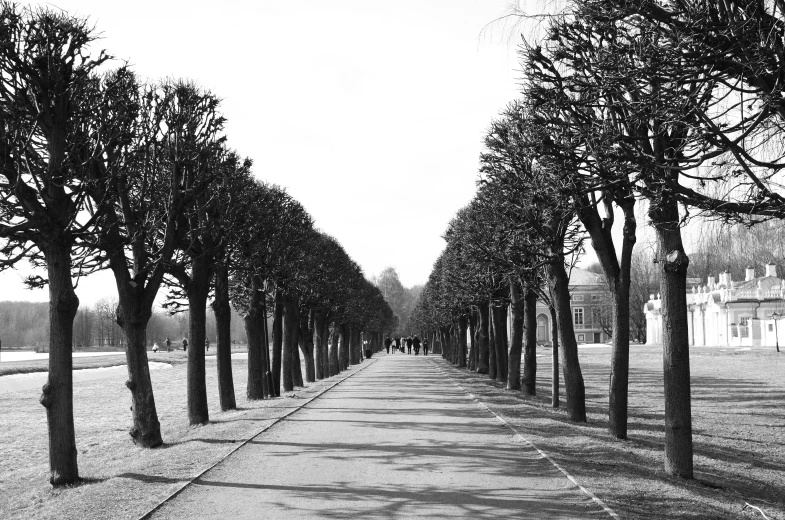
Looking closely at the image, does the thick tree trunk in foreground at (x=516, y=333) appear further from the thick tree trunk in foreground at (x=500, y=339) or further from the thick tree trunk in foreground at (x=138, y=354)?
the thick tree trunk in foreground at (x=138, y=354)

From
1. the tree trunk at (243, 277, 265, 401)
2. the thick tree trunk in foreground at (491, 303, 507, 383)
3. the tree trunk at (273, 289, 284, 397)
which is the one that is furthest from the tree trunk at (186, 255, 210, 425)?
the thick tree trunk in foreground at (491, 303, 507, 383)

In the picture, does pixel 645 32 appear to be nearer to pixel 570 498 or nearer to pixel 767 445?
pixel 570 498

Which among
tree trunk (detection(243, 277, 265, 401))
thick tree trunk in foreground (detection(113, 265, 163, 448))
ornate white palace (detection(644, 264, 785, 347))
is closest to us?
thick tree trunk in foreground (detection(113, 265, 163, 448))

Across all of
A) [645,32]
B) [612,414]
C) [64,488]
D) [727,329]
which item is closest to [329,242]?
[612,414]

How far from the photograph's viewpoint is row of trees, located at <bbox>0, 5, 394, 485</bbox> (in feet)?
40.2

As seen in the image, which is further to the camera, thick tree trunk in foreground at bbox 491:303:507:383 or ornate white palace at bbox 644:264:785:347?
ornate white palace at bbox 644:264:785:347

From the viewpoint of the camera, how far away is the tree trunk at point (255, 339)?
2636 cm

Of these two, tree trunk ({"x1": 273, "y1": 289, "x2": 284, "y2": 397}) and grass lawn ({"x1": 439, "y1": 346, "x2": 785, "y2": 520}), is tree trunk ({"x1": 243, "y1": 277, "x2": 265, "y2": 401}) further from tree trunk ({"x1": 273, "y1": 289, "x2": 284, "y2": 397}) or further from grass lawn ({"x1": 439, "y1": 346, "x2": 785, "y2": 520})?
grass lawn ({"x1": 439, "y1": 346, "x2": 785, "y2": 520})

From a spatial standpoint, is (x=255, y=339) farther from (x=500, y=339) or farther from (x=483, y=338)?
(x=483, y=338)

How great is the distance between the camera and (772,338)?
230 ft

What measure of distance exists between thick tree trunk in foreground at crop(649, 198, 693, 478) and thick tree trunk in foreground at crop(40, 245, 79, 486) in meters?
8.29

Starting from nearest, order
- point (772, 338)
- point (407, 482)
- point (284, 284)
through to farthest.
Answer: point (407, 482) < point (284, 284) < point (772, 338)

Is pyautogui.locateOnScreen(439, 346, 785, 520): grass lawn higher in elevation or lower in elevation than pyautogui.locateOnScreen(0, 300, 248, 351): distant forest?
lower

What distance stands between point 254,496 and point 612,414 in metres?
8.02
